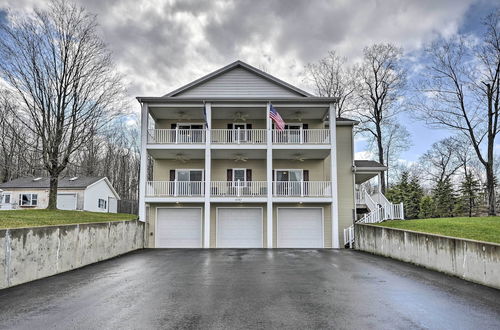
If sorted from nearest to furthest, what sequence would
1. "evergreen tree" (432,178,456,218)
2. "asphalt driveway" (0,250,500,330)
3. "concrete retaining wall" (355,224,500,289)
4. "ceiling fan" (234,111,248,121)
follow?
1. "asphalt driveway" (0,250,500,330)
2. "concrete retaining wall" (355,224,500,289)
3. "ceiling fan" (234,111,248,121)
4. "evergreen tree" (432,178,456,218)

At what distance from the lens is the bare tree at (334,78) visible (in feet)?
88.7

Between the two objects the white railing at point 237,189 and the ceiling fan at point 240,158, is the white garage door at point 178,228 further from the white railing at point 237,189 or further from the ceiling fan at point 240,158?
the ceiling fan at point 240,158

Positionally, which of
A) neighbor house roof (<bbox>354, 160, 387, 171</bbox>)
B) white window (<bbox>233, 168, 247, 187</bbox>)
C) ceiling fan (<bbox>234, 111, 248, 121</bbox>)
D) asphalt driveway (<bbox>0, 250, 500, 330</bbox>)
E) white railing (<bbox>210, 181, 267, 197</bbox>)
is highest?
ceiling fan (<bbox>234, 111, 248, 121</bbox>)

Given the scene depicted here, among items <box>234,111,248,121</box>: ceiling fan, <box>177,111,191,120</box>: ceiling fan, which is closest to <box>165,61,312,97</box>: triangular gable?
<box>177,111,191,120</box>: ceiling fan

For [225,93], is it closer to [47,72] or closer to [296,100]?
[296,100]

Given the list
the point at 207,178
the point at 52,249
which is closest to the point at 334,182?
the point at 207,178

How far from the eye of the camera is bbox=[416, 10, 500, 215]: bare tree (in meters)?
19.1

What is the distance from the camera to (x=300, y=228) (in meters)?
17.2

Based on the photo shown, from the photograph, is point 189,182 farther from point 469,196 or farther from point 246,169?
point 469,196

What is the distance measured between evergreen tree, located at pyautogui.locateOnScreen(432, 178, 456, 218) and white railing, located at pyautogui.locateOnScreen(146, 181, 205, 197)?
2743 centimetres

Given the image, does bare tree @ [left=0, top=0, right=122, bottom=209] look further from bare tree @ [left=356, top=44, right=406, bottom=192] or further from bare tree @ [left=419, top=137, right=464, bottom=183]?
bare tree @ [left=419, top=137, right=464, bottom=183]

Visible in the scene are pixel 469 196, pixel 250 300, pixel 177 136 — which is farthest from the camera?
pixel 469 196

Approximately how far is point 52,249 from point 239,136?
1058 cm

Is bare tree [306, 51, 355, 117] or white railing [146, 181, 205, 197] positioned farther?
bare tree [306, 51, 355, 117]
